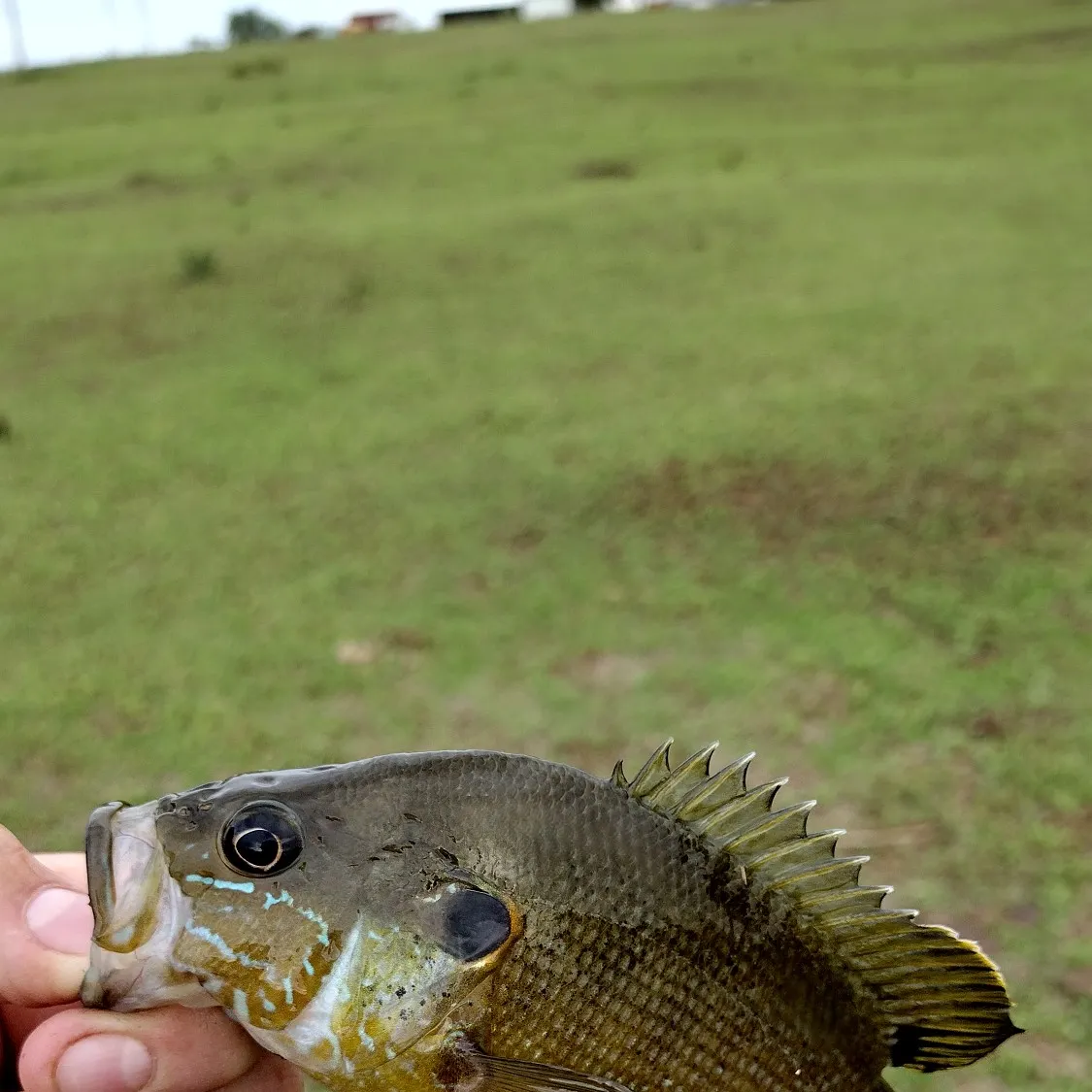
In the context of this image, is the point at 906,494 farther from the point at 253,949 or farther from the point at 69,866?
the point at 253,949

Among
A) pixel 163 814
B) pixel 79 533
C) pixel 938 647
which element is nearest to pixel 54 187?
pixel 79 533

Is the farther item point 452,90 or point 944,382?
point 452,90

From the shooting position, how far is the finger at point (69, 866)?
1.38 m

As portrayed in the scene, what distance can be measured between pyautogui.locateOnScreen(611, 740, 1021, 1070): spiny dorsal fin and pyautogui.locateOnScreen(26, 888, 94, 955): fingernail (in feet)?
1.80

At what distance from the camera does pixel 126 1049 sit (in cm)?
107

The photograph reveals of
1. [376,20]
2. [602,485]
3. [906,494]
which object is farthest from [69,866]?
[376,20]

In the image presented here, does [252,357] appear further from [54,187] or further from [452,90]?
[452,90]

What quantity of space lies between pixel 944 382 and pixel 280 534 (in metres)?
3.10

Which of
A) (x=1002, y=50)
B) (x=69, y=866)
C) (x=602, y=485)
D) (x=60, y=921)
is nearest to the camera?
(x=60, y=921)

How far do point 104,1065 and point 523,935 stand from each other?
405 mm

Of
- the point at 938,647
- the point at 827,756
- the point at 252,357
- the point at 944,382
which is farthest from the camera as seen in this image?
the point at 252,357

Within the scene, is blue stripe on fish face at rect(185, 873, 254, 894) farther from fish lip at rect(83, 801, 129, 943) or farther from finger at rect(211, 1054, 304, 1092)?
finger at rect(211, 1054, 304, 1092)

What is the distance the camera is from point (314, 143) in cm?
1190

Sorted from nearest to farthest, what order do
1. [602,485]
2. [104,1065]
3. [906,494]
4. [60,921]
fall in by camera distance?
[104,1065]
[60,921]
[906,494]
[602,485]
